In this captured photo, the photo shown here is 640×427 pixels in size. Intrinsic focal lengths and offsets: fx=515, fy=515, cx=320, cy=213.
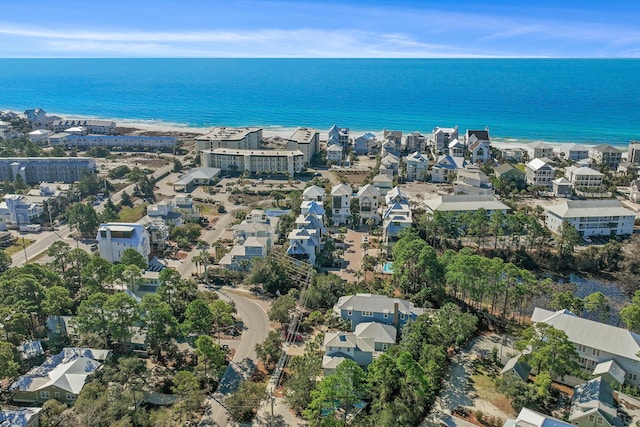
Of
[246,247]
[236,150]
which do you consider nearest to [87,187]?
[236,150]

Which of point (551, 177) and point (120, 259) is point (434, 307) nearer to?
point (120, 259)

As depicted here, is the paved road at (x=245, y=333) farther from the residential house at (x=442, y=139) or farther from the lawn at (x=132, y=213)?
the residential house at (x=442, y=139)

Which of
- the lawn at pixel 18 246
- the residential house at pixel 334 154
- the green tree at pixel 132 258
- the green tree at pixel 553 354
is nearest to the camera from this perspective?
the green tree at pixel 553 354

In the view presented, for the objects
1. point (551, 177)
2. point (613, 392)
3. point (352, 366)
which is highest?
Answer: point (551, 177)

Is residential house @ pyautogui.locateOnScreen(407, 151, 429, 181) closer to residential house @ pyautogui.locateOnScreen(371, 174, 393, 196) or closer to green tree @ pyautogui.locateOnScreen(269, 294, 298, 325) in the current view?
residential house @ pyautogui.locateOnScreen(371, 174, 393, 196)

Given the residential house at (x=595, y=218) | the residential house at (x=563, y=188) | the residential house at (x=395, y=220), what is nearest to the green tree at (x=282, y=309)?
the residential house at (x=395, y=220)

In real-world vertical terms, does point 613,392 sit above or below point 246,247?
below

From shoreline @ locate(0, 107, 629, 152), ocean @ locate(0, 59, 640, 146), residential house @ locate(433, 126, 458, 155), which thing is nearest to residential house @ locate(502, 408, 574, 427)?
residential house @ locate(433, 126, 458, 155)
